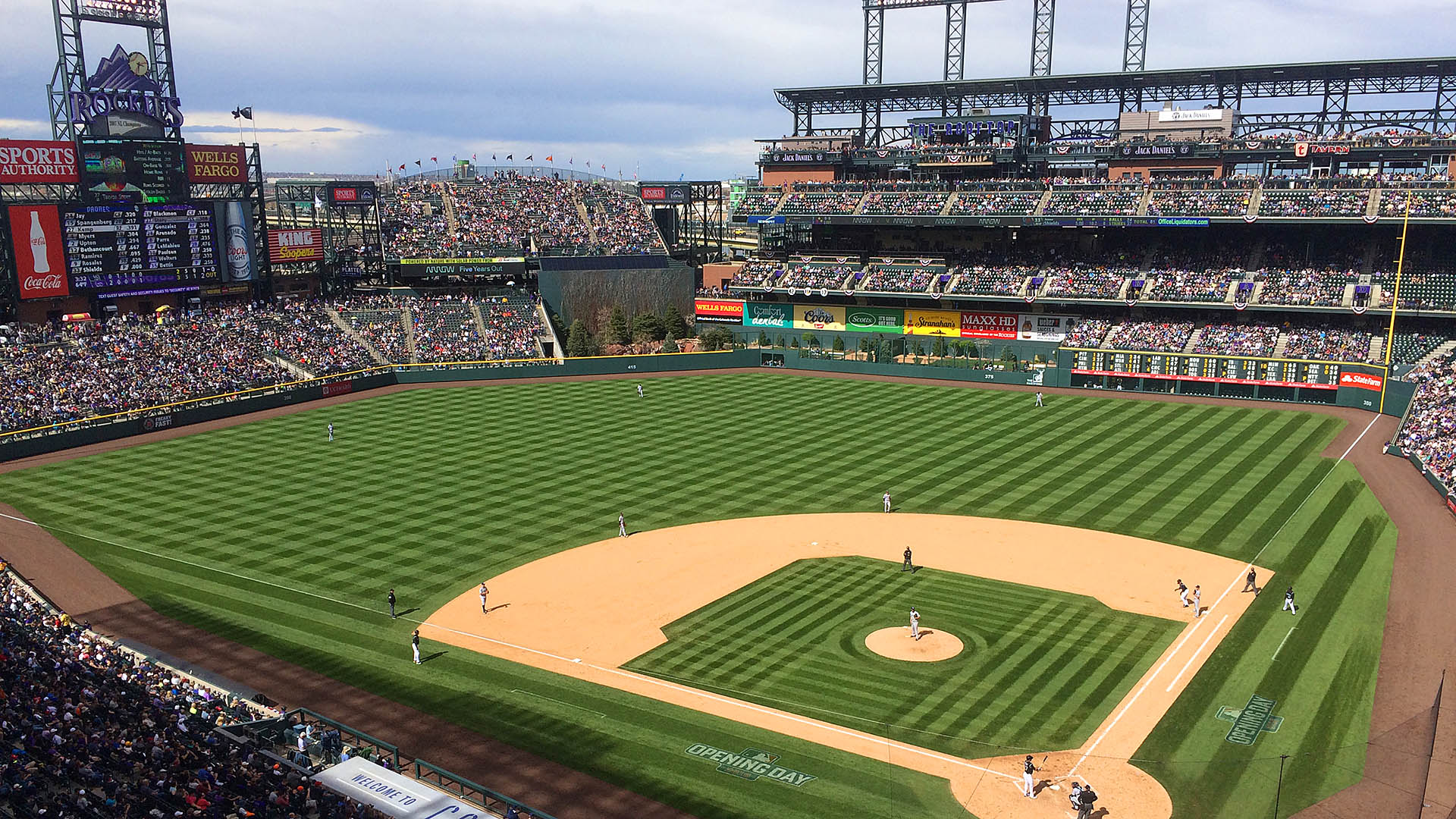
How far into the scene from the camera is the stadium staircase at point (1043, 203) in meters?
76.7

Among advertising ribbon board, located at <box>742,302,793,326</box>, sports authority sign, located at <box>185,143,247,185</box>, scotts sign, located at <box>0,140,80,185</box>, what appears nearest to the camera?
scotts sign, located at <box>0,140,80,185</box>

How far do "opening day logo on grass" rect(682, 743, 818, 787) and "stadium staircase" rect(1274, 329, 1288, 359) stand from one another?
52345 millimetres

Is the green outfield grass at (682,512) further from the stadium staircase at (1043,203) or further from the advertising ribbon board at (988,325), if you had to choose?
the stadium staircase at (1043,203)

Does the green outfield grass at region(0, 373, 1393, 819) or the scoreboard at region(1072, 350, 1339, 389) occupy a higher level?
the scoreboard at region(1072, 350, 1339, 389)

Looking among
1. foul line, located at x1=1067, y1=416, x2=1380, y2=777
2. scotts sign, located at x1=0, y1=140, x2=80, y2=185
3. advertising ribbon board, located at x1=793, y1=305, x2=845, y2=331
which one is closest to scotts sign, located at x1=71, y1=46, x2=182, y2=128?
scotts sign, located at x1=0, y1=140, x2=80, y2=185

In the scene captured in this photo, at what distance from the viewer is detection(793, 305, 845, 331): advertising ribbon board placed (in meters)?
83.2

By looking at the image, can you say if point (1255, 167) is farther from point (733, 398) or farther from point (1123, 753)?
point (1123, 753)

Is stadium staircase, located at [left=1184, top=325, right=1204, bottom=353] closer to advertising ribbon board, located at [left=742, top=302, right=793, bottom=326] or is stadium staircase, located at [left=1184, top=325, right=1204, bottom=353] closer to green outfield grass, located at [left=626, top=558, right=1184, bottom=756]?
advertising ribbon board, located at [left=742, top=302, right=793, bottom=326]

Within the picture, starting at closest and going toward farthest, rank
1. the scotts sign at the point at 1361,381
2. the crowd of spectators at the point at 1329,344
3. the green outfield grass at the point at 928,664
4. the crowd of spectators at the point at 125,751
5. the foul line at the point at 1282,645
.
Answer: the crowd of spectators at the point at 125,751
the green outfield grass at the point at 928,664
the foul line at the point at 1282,645
the scotts sign at the point at 1361,381
the crowd of spectators at the point at 1329,344

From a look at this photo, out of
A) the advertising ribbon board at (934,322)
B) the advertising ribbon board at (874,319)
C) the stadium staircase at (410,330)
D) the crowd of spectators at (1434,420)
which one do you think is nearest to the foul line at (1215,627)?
the crowd of spectators at (1434,420)

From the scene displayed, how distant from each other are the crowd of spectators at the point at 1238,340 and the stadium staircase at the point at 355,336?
54643 mm

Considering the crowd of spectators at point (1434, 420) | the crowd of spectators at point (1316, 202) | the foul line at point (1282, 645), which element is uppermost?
the crowd of spectators at point (1316, 202)

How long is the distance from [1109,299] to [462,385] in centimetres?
4476

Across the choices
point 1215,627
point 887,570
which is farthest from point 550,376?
point 1215,627
